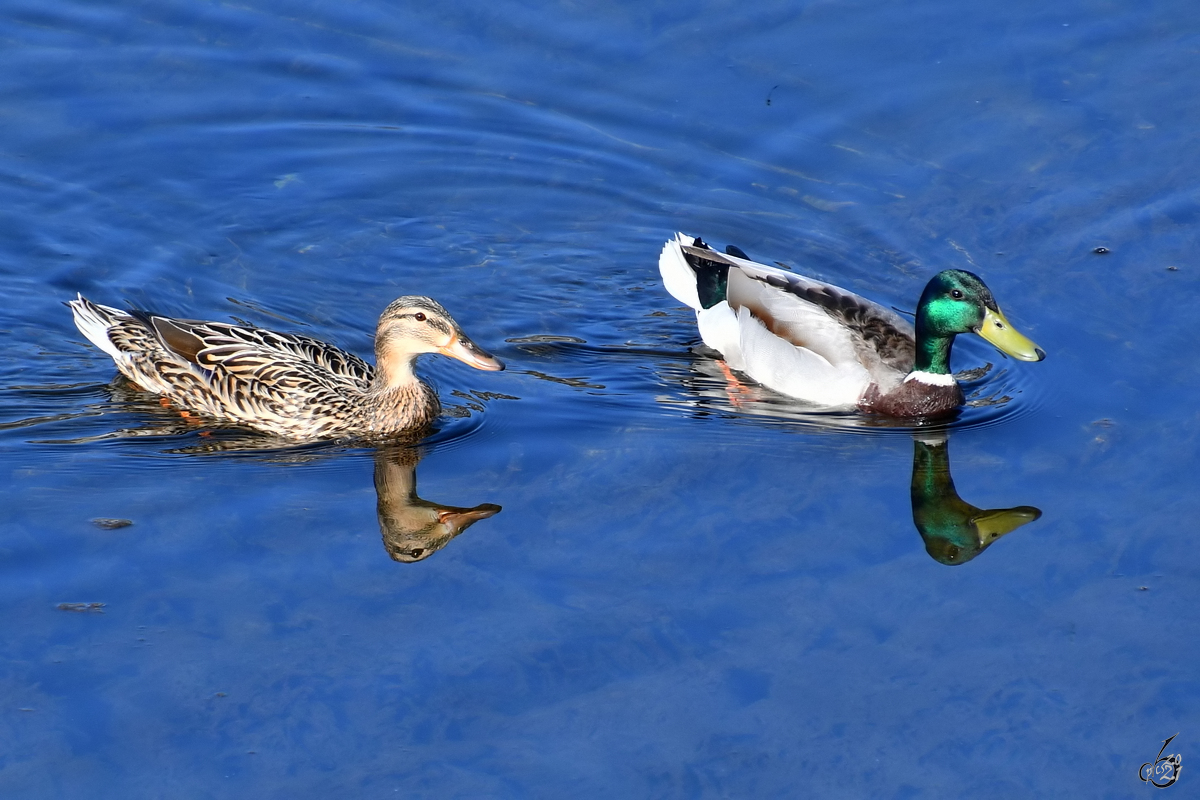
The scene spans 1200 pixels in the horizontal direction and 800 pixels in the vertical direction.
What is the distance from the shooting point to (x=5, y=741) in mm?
6938

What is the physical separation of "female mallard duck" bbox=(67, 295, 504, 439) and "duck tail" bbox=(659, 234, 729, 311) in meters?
2.49

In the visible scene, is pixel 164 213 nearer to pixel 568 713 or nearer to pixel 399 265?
pixel 399 265

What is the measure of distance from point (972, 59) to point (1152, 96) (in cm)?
158

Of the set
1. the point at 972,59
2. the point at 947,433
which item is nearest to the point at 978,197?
the point at 972,59

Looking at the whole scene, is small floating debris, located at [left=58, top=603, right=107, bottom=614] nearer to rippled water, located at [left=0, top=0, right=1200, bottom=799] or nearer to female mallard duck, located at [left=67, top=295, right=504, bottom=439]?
rippled water, located at [left=0, top=0, right=1200, bottom=799]

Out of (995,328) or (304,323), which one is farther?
(304,323)

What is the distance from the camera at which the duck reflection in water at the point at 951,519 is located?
343 inches

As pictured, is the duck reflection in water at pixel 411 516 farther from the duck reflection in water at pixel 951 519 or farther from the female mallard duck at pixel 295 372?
the duck reflection in water at pixel 951 519

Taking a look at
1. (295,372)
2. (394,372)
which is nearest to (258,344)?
(295,372)

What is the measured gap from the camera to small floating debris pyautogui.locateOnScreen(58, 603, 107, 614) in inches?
305

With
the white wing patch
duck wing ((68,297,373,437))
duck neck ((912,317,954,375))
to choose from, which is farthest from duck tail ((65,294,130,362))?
duck neck ((912,317,954,375))
